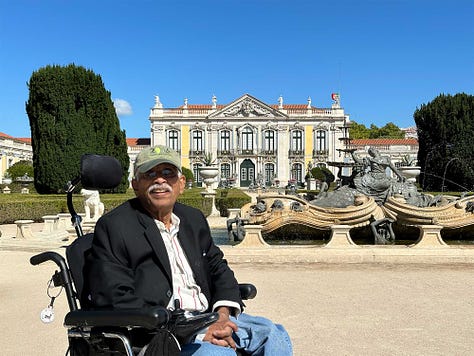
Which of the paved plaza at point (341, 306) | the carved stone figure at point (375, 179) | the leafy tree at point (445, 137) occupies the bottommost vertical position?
the paved plaza at point (341, 306)

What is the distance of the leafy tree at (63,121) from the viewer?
2069 cm

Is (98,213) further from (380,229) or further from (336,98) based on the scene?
(336,98)

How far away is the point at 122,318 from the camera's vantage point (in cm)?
172

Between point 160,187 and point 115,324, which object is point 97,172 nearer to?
point 160,187

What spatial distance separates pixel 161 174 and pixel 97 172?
32 centimetres

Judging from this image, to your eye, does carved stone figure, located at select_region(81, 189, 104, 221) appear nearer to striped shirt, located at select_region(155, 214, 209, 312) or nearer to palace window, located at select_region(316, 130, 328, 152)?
striped shirt, located at select_region(155, 214, 209, 312)

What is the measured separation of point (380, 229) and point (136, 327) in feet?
21.2

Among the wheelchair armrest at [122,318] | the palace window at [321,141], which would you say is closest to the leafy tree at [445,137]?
the palace window at [321,141]

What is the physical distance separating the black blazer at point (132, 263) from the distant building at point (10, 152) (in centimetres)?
4550

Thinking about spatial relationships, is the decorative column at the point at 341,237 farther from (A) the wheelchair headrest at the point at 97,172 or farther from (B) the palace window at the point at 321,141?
(B) the palace window at the point at 321,141

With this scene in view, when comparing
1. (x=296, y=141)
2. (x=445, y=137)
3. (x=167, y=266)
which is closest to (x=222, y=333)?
(x=167, y=266)

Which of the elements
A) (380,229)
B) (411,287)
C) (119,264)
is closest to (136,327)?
(119,264)

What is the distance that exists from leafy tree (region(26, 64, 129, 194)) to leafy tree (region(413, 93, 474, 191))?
18231mm

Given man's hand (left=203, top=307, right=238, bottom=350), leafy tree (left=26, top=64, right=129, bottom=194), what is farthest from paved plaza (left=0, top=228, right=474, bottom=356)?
leafy tree (left=26, top=64, right=129, bottom=194)
